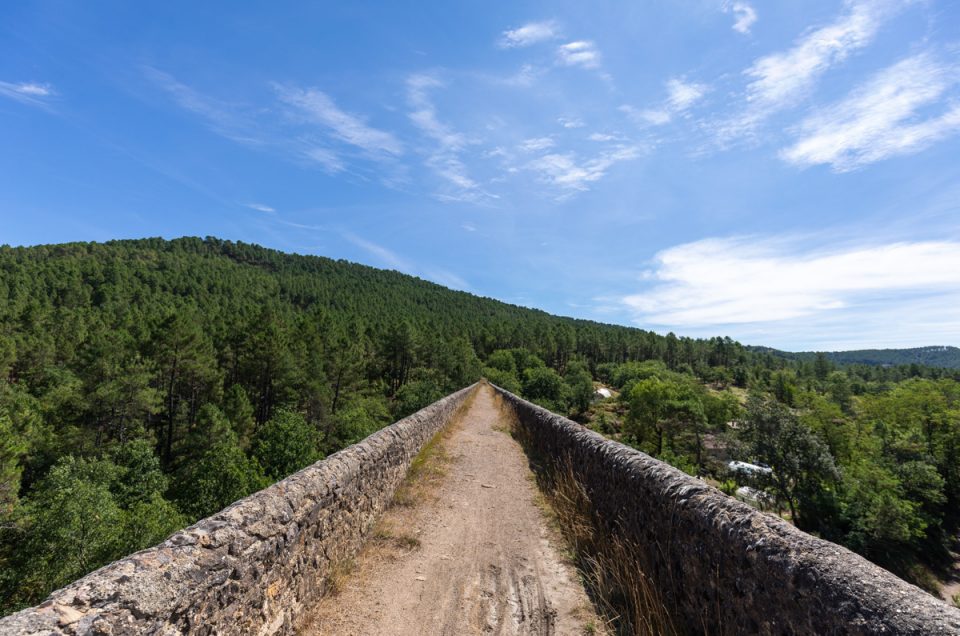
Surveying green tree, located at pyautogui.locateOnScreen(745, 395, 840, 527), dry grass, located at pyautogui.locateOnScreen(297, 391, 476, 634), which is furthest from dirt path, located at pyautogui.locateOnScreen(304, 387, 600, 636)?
green tree, located at pyautogui.locateOnScreen(745, 395, 840, 527)

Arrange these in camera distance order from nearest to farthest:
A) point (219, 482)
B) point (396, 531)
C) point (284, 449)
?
point (396, 531)
point (219, 482)
point (284, 449)

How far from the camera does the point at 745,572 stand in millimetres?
2982

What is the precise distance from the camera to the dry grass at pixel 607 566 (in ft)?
12.6

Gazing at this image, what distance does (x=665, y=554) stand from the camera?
4016 millimetres

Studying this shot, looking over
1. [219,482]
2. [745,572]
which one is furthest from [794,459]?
[219,482]

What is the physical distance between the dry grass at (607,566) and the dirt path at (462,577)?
0.19m

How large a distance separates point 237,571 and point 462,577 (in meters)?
2.96

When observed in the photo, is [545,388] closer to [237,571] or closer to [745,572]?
[745,572]

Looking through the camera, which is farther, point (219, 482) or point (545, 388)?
point (545, 388)

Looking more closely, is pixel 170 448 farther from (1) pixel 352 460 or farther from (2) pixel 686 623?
(2) pixel 686 623

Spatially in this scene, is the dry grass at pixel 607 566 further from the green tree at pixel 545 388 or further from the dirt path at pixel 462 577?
the green tree at pixel 545 388

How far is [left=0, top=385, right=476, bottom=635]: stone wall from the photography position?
A: 6.82 feet

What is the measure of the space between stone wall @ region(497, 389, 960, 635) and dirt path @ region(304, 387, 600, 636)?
1078mm

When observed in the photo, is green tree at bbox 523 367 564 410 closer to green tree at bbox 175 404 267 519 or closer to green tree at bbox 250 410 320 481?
green tree at bbox 250 410 320 481
